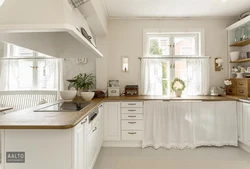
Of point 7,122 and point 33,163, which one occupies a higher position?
point 7,122

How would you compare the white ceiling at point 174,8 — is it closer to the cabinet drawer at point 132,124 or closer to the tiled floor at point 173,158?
the cabinet drawer at point 132,124

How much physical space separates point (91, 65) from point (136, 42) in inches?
44.5

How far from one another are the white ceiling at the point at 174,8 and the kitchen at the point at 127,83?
0.04 meters

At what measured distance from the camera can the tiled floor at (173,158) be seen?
2.55 metres

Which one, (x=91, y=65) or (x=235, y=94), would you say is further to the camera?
(x=91, y=65)

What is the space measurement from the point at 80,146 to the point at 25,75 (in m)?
3.51

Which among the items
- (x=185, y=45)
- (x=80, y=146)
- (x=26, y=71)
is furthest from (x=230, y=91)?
(x=26, y=71)

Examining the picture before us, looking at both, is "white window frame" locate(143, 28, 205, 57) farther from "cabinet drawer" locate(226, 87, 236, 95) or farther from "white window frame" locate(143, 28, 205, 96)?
"cabinet drawer" locate(226, 87, 236, 95)

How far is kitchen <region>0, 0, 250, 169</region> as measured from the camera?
1581mm

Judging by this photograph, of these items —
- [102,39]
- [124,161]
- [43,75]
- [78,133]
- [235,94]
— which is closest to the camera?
[78,133]

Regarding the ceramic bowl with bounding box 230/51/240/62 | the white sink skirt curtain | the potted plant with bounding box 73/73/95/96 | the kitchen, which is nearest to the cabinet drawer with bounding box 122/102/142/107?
the kitchen

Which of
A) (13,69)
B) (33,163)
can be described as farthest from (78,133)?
(13,69)

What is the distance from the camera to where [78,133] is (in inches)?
64.6

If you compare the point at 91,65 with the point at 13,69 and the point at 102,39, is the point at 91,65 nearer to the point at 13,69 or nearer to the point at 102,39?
the point at 102,39
